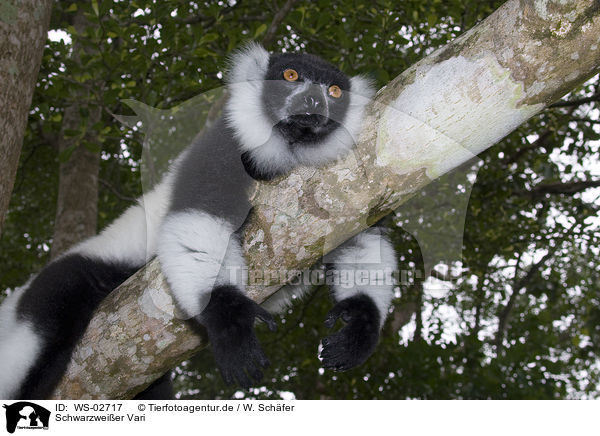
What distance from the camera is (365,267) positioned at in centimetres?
290

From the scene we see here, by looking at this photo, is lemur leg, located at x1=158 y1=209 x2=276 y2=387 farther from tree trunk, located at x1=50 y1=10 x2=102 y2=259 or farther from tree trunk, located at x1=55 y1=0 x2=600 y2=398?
tree trunk, located at x1=50 y1=10 x2=102 y2=259

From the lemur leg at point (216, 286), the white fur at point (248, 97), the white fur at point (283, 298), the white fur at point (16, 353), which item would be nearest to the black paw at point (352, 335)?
the white fur at point (283, 298)

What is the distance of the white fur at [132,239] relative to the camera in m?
2.95

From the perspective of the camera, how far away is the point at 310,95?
2.66 m

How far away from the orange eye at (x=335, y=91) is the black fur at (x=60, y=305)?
1.44 meters

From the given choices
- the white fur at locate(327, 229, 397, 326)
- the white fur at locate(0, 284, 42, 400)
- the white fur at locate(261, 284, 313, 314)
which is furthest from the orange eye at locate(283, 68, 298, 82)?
the white fur at locate(0, 284, 42, 400)

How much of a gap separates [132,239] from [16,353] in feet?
2.65

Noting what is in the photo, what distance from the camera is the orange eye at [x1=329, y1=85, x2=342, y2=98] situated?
2.73 metres

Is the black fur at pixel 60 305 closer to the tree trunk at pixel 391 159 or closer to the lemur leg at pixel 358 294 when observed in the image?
the tree trunk at pixel 391 159

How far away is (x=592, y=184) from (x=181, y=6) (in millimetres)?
4678

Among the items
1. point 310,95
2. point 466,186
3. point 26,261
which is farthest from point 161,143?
point 26,261

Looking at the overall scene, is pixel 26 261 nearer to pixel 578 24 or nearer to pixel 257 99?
pixel 257 99
